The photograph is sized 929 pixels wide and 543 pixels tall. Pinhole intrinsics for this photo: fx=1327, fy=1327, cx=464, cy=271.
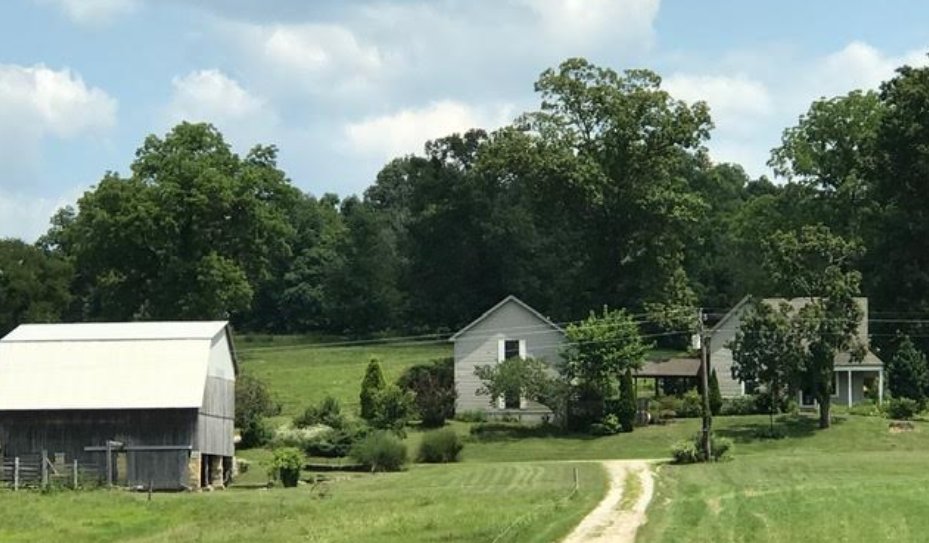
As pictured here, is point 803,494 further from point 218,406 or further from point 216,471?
point 218,406

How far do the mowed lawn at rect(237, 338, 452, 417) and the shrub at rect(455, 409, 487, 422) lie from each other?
224 inches

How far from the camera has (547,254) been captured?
346ft

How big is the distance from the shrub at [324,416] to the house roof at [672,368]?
17.0 metres

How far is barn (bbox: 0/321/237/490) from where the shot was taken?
168 feet

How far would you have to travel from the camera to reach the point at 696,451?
1941 inches

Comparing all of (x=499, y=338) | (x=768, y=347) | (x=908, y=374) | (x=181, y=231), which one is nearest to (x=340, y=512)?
(x=768, y=347)

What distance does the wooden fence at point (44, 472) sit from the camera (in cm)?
4988

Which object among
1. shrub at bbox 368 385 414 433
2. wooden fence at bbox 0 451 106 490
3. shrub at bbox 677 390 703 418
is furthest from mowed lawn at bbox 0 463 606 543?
shrub at bbox 677 390 703 418

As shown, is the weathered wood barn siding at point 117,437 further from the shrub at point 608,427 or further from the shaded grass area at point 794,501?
the shrub at point 608,427

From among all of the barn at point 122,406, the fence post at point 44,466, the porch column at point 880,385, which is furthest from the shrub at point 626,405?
the fence post at point 44,466

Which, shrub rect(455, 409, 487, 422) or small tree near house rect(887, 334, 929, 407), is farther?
small tree near house rect(887, 334, 929, 407)

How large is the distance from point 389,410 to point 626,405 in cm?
1127

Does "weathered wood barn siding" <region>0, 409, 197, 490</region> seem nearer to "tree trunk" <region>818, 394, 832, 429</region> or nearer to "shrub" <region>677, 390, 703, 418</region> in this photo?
"shrub" <region>677, 390, 703, 418</region>

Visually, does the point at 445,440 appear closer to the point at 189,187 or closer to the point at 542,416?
the point at 542,416
